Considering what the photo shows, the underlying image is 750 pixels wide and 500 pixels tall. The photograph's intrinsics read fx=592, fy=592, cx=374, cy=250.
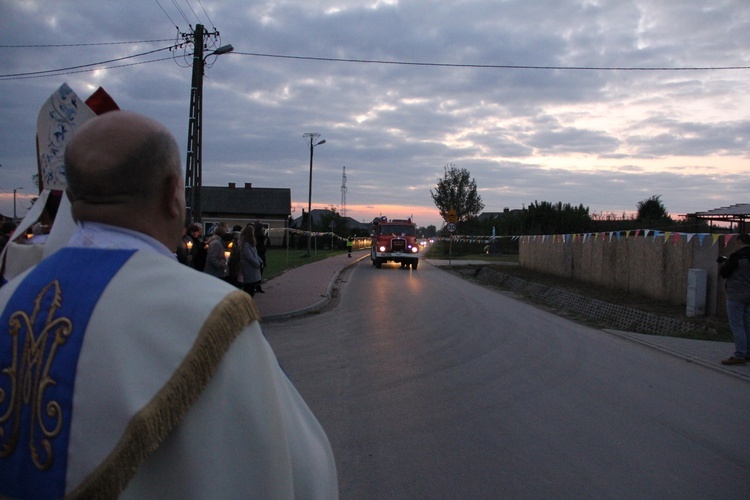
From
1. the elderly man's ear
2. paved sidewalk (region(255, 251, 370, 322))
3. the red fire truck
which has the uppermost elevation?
the elderly man's ear

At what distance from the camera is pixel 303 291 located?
16.7 m

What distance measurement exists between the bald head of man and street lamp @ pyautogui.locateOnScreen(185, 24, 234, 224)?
15292 mm

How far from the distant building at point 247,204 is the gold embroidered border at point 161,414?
69539 millimetres

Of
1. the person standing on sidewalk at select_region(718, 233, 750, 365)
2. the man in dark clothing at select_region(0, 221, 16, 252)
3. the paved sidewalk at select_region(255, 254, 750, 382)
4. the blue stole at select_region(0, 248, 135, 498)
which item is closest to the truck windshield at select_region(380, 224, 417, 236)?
the paved sidewalk at select_region(255, 254, 750, 382)

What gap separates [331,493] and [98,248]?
805 mm

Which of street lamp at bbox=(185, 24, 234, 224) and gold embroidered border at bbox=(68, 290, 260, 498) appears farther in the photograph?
street lamp at bbox=(185, 24, 234, 224)

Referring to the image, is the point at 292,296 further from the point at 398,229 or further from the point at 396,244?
the point at 398,229

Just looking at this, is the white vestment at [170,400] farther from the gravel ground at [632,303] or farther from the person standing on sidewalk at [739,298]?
the gravel ground at [632,303]

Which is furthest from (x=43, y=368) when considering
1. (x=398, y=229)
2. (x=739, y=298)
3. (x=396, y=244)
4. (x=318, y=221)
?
(x=318, y=221)

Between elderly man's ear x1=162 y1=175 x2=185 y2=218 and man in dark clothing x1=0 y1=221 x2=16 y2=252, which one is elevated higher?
elderly man's ear x1=162 y1=175 x2=185 y2=218

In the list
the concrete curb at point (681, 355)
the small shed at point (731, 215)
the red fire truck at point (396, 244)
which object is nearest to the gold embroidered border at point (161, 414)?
the concrete curb at point (681, 355)

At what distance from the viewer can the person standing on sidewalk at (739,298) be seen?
8227mm

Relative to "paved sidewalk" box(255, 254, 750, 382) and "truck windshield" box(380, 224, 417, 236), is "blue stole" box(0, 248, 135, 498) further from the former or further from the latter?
→ "truck windshield" box(380, 224, 417, 236)

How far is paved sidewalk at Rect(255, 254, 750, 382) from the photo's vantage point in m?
8.72
